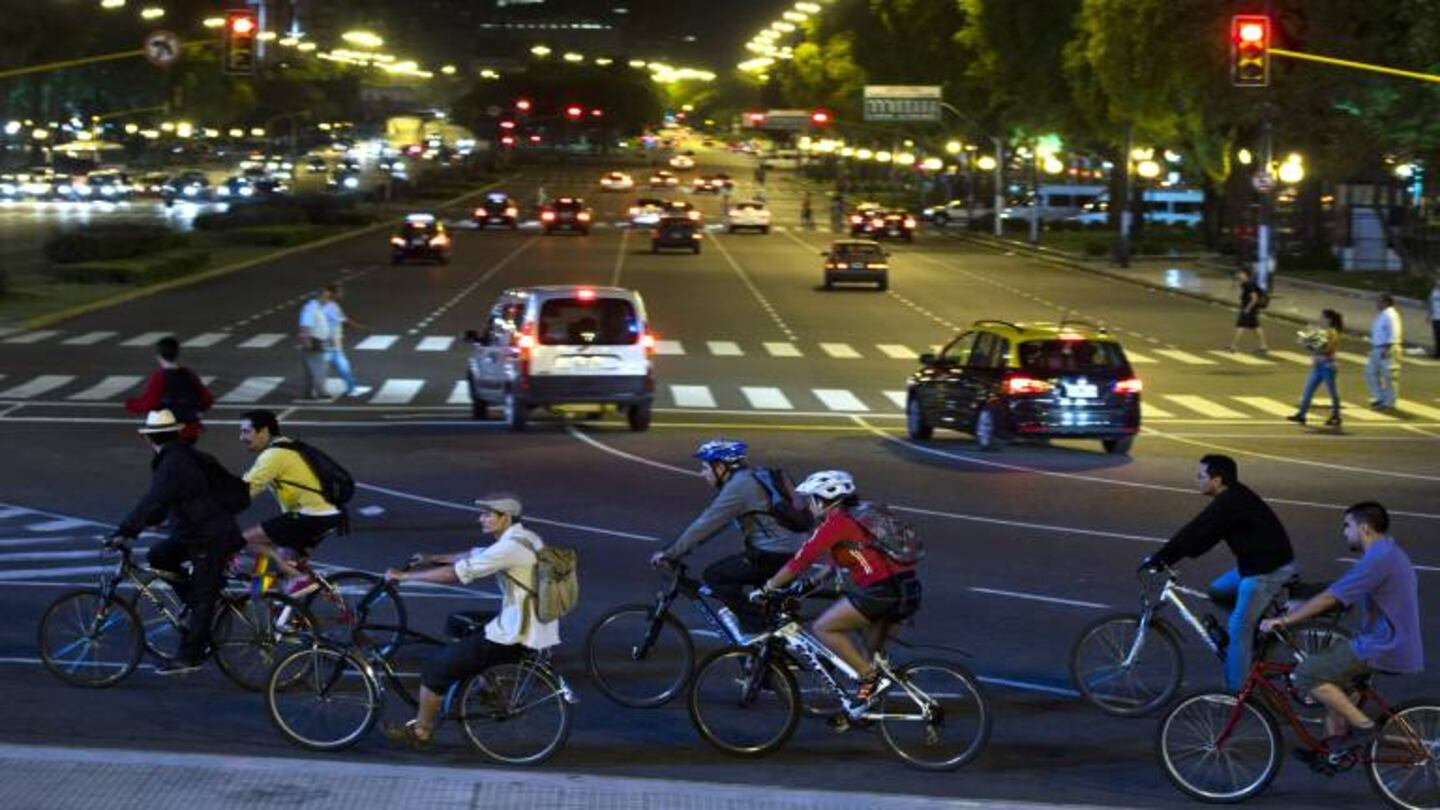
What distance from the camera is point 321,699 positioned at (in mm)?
11820

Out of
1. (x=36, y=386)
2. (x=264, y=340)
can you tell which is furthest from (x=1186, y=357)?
(x=36, y=386)

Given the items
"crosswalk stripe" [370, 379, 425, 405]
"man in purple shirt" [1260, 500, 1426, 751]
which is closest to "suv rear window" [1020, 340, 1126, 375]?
"crosswalk stripe" [370, 379, 425, 405]

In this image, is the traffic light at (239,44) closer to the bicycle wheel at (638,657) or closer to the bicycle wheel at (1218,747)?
the bicycle wheel at (638,657)

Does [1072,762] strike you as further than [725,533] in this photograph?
No

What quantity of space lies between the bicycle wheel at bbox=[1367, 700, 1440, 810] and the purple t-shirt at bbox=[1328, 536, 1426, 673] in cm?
27

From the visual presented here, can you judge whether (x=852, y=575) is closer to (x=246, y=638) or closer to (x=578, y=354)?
(x=246, y=638)

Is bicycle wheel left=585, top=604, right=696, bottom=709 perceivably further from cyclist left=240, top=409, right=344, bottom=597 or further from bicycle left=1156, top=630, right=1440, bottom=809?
bicycle left=1156, top=630, right=1440, bottom=809

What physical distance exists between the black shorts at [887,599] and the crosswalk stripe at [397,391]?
22.1 meters

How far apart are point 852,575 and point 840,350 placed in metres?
32.4

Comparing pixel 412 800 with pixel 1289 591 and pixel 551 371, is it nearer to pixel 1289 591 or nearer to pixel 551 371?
pixel 1289 591

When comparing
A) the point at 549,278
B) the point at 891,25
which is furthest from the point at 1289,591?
the point at 891,25

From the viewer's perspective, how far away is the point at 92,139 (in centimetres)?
18750

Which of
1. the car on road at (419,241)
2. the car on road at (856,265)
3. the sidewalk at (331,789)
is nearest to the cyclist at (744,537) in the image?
the sidewalk at (331,789)

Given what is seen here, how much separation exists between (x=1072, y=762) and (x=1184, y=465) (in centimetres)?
1502
